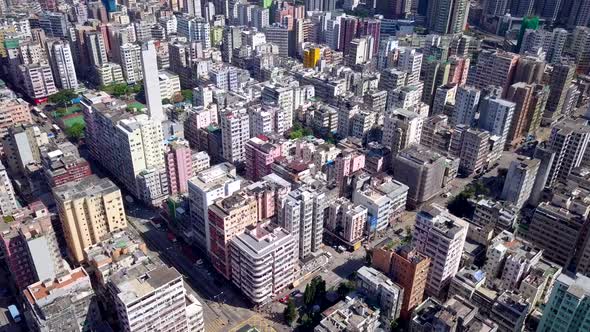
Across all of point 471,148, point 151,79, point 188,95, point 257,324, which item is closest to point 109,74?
point 188,95

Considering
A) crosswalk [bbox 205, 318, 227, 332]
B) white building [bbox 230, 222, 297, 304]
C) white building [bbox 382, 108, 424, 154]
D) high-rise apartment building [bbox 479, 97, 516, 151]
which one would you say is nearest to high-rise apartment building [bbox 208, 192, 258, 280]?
white building [bbox 230, 222, 297, 304]

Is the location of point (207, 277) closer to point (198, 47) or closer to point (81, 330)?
point (81, 330)

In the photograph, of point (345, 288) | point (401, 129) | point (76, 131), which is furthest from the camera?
point (76, 131)

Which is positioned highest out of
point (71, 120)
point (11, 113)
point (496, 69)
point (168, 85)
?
point (496, 69)

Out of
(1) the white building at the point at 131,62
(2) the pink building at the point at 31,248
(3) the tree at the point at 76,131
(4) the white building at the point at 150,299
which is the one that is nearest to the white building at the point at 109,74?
(1) the white building at the point at 131,62

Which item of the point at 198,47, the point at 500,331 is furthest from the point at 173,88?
the point at 500,331

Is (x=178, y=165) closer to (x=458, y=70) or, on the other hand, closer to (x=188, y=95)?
(x=188, y=95)
